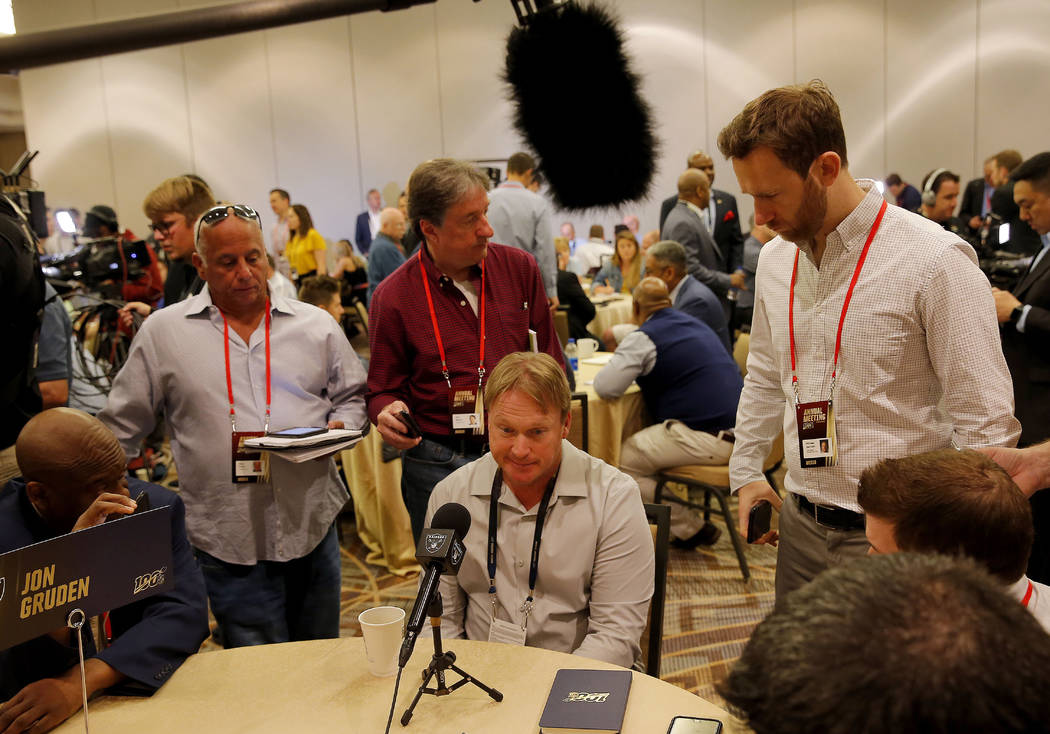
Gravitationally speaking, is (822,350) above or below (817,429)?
above

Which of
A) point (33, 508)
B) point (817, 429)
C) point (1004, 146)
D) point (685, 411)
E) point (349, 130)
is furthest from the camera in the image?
point (349, 130)

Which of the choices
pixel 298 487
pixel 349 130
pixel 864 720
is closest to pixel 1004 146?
pixel 349 130

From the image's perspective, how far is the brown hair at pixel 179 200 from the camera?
289cm

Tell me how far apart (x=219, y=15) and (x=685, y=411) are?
2.63m

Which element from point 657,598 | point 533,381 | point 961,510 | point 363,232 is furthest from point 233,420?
point 363,232

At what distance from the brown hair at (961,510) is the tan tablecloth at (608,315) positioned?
5.27 m

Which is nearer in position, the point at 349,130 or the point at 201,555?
the point at 201,555

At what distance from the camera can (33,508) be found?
5.24 ft

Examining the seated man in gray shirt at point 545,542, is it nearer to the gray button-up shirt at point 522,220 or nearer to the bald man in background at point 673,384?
the bald man in background at point 673,384

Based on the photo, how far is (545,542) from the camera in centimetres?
184

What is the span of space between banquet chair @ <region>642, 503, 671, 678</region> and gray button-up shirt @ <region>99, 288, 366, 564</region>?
0.87 meters

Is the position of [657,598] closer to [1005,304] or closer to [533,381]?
[533,381]

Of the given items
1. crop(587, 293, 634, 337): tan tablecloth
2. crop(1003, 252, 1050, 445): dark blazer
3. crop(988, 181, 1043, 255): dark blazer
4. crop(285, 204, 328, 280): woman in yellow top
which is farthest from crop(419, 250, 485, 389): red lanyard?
crop(285, 204, 328, 280): woman in yellow top

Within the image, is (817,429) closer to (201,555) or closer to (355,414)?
(355,414)
